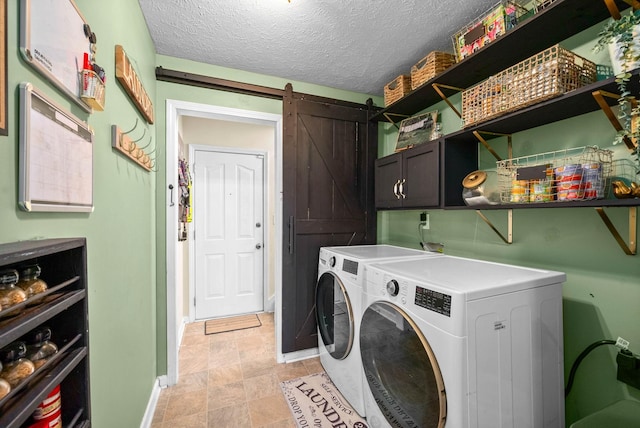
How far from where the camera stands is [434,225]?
217 cm

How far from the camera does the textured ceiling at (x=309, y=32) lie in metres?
1.53

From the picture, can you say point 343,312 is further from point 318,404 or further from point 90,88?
point 90,88

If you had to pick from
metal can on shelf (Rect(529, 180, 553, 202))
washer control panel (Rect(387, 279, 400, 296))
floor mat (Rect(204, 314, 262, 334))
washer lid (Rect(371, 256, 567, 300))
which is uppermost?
metal can on shelf (Rect(529, 180, 553, 202))

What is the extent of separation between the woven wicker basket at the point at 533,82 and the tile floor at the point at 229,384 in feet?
7.04

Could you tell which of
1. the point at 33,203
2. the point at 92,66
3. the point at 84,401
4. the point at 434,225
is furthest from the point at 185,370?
the point at 434,225

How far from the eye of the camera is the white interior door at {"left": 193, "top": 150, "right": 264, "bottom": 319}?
3172 mm

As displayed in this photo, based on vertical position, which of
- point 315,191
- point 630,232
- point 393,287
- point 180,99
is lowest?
point 393,287

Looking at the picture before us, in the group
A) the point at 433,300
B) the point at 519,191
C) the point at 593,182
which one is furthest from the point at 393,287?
the point at 593,182

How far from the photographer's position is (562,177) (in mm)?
1126

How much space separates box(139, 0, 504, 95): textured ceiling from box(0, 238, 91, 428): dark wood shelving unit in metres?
1.54

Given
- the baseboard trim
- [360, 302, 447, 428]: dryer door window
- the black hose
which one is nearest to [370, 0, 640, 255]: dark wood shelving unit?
the black hose

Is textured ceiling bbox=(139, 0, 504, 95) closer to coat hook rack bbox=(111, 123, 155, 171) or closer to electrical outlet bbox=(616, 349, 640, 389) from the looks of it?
coat hook rack bbox=(111, 123, 155, 171)

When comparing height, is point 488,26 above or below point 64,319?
above

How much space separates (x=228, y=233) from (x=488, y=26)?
302 cm
